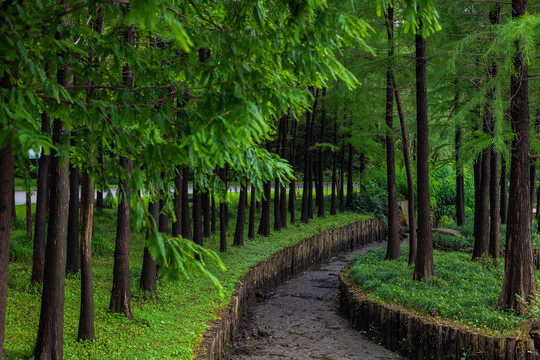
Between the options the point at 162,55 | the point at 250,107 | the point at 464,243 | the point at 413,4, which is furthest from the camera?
the point at 464,243

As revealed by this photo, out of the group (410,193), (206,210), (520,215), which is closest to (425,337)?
(520,215)

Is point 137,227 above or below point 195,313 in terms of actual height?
above

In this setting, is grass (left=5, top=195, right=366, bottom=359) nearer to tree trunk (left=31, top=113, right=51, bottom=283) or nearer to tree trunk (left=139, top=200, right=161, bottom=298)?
tree trunk (left=139, top=200, right=161, bottom=298)

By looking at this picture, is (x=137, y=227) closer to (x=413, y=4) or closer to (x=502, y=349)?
(x=413, y=4)

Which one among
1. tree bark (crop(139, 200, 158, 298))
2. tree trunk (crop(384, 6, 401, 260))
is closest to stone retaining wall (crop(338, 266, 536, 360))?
tree trunk (crop(384, 6, 401, 260))

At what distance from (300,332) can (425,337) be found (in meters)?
3.23

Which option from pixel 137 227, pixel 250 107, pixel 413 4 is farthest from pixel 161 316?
pixel 413 4

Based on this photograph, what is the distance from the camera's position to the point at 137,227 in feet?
11.5

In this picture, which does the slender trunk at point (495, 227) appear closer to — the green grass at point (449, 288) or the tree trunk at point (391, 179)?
the green grass at point (449, 288)

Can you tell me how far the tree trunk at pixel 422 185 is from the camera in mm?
12031

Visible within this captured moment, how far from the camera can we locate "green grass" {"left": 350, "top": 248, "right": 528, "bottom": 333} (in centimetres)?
900

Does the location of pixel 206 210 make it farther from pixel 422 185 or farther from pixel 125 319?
pixel 125 319

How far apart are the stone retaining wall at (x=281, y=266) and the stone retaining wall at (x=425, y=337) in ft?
10.2

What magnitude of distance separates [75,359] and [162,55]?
4494mm
